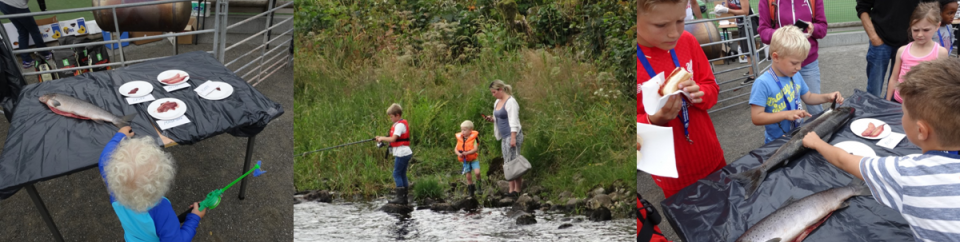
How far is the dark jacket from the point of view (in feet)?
12.7

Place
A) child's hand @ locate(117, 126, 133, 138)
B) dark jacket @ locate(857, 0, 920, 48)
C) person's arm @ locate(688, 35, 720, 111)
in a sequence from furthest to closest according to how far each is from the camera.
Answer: dark jacket @ locate(857, 0, 920, 48), child's hand @ locate(117, 126, 133, 138), person's arm @ locate(688, 35, 720, 111)

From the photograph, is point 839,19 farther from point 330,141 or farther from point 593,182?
point 330,141

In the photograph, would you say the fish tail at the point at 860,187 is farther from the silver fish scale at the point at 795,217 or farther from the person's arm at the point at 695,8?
the person's arm at the point at 695,8

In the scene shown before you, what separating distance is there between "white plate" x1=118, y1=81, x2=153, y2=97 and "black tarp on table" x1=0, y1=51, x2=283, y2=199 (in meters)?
0.03

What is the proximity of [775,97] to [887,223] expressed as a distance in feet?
3.38

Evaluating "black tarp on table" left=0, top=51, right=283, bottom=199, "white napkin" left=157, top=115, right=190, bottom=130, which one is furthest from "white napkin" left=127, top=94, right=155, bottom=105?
"white napkin" left=157, top=115, right=190, bottom=130

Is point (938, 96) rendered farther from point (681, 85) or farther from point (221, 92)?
point (221, 92)

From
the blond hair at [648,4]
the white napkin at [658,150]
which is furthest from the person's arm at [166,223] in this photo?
the blond hair at [648,4]

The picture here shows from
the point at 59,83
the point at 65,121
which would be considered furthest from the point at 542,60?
the point at 59,83

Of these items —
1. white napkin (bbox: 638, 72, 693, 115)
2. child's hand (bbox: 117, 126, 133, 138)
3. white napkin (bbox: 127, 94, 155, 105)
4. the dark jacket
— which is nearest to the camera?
white napkin (bbox: 638, 72, 693, 115)

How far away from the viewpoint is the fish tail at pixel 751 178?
181 cm

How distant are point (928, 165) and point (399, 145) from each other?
4.82ft

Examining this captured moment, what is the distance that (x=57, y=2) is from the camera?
7.29 metres

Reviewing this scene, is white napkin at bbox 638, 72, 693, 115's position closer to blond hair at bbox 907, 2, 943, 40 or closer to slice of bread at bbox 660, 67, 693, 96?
slice of bread at bbox 660, 67, 693, 96
